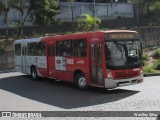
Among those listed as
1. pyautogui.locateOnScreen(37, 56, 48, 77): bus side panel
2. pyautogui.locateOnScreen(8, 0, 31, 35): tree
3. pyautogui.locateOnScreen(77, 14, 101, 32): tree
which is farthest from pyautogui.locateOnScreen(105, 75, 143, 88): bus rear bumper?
pyautogui.locateOnScreen(8, 0, 31, 35): tree

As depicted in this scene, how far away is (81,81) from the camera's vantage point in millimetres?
16484

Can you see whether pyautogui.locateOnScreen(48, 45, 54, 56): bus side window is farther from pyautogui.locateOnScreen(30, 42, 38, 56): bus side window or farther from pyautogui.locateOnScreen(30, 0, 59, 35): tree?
pyautogui.locateOnScreen(30, 0, 59, 35): tree

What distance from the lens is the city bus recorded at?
14.9 m

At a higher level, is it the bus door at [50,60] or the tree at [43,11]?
the tree at [43,11]

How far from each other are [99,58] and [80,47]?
1.70 meters

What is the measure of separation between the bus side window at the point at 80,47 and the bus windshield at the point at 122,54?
1521mm

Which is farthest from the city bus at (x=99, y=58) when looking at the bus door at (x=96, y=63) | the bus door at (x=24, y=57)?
the bus door at (x=24, y=57)

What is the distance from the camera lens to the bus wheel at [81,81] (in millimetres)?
16266

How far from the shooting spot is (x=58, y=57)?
1864cm

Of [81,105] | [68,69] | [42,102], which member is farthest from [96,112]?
[68,69]

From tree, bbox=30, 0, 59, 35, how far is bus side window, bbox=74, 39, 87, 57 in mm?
24023

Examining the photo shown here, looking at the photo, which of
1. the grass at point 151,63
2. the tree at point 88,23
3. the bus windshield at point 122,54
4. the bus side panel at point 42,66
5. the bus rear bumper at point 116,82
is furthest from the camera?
the tree at point 88,23

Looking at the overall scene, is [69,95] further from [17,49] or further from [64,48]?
[17,49]

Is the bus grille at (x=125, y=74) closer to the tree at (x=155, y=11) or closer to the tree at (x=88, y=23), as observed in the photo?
the tree at (x=88, y=23)
